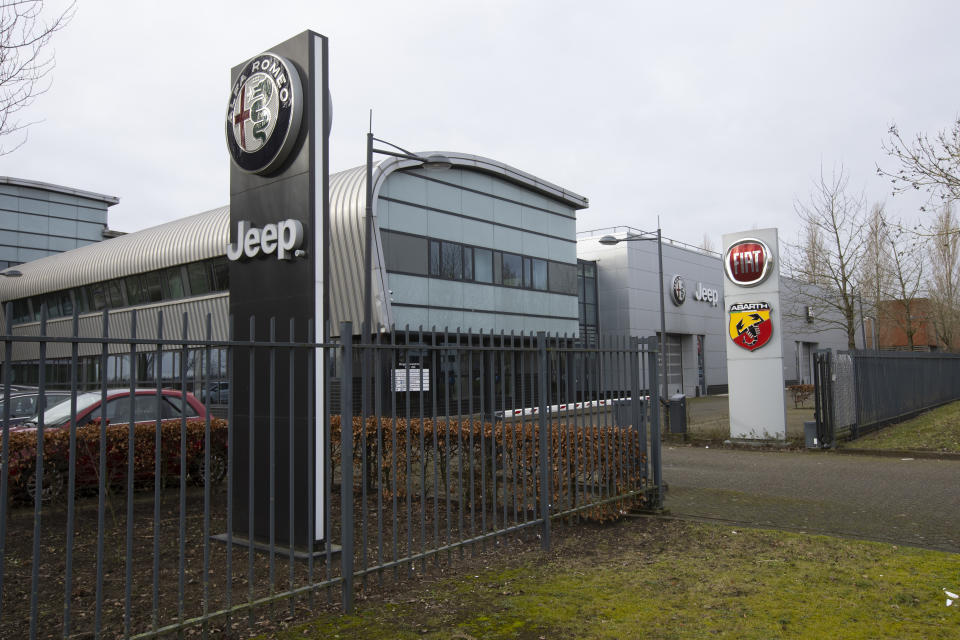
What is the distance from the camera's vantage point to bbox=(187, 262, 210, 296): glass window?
27672mm

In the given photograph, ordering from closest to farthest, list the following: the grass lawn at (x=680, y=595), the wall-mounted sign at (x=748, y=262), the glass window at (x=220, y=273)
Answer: the grass lawn at (x=680, y=595), the wall-mounted sign at (x=748, y=262), the glass window at (x=220, y=273)

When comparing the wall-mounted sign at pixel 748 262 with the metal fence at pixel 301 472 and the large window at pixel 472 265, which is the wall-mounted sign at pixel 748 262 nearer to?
the metal fence at pixel 301 472

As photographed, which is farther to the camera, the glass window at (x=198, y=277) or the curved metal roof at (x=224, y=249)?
the glass window at (x=198, y=277)

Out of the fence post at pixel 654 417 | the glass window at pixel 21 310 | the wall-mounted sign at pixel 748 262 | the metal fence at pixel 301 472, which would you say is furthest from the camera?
the glass window at pixel 21 310

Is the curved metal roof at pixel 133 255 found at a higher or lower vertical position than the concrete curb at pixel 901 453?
higher

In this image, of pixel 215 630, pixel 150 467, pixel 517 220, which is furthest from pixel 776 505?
pixel 517 220

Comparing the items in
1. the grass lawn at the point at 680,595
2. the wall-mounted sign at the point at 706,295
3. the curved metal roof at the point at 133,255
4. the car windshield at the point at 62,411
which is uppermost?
the curved metal roof at the point at 133,255

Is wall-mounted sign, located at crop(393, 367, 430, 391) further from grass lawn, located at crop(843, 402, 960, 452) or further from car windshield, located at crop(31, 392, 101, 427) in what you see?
grass lawn, located at crop(843, 402, 960, 452)

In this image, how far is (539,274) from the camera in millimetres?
30812

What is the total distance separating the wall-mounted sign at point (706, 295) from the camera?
4225cm

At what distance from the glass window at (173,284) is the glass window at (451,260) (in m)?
10.8

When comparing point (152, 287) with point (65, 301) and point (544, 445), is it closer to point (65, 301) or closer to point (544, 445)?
point (65, 301)

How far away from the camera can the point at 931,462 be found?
1268cm

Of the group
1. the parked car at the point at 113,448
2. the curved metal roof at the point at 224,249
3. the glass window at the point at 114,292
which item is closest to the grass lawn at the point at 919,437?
the curved metal roof at the point at 224,249
